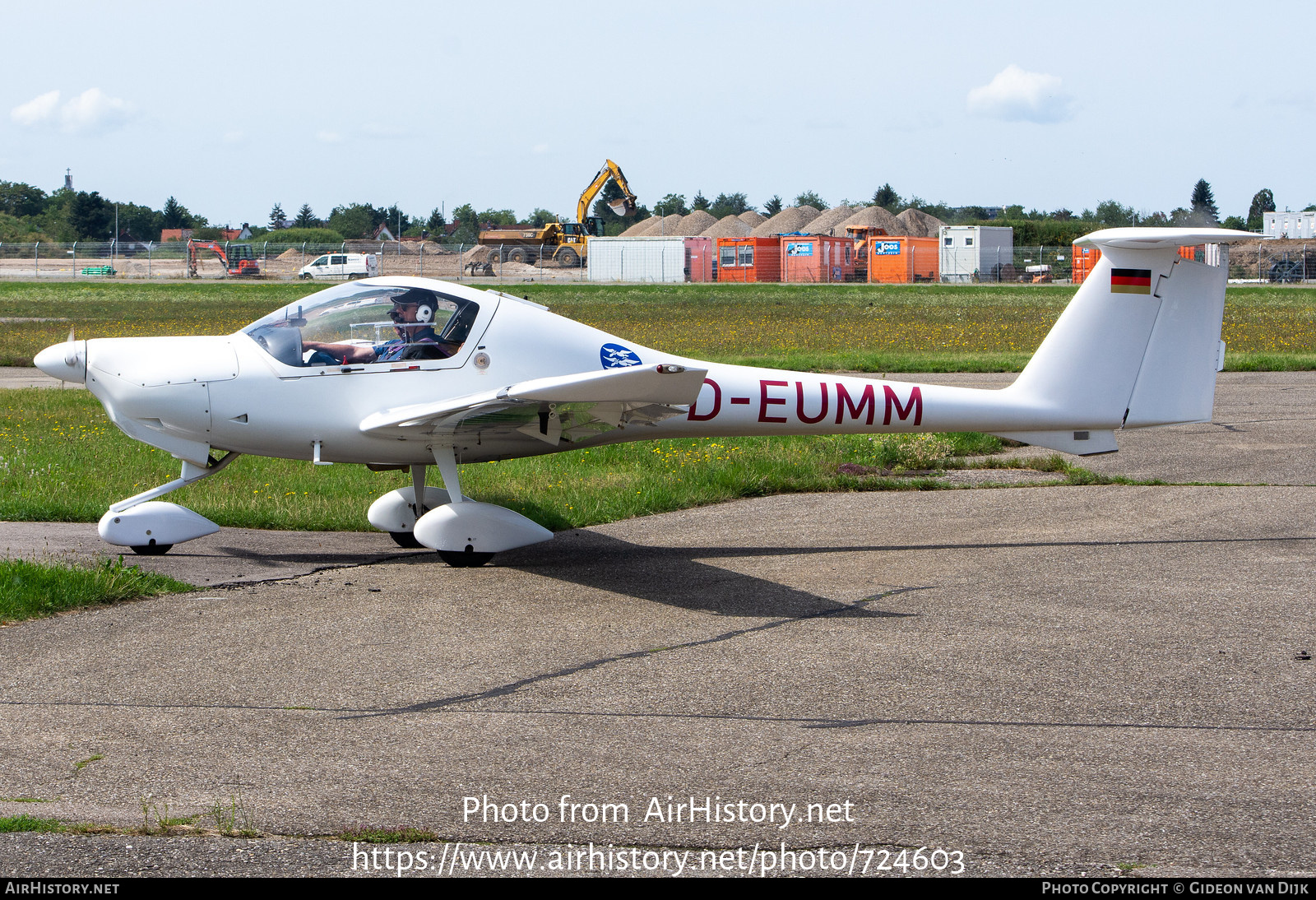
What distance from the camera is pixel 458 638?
6703mm

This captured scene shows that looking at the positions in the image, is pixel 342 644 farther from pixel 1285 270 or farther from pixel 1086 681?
pixel 1285 270

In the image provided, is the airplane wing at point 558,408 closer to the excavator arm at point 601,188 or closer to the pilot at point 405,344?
the pilot at point 405,344

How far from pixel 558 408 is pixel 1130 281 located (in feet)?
15.8

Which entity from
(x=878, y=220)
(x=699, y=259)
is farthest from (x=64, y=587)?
(x=878, y=220)

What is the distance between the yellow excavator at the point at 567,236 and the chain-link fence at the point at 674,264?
0.30 meters

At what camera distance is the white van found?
224ft

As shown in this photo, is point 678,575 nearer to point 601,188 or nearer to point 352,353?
point 352,353

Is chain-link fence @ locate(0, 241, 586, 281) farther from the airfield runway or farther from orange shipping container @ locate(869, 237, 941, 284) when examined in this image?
the airfield runway

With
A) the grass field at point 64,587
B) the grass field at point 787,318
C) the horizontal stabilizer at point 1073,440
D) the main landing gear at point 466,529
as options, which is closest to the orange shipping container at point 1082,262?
the grass field at point 787,318

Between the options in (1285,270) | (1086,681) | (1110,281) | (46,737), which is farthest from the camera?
(1285,270)

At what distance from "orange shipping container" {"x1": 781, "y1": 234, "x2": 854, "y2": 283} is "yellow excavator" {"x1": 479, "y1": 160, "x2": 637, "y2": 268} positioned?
13244mm

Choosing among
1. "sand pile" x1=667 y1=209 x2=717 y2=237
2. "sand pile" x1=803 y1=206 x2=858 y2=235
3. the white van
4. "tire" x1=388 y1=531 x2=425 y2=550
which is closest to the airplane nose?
"tire" x1=388 y1=531 x2=425 y2=550

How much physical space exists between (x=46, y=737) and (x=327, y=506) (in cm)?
553

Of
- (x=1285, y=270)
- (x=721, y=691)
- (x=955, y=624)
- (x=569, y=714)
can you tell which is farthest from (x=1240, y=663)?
(x=1285, y=270)
